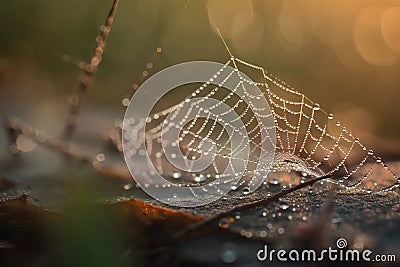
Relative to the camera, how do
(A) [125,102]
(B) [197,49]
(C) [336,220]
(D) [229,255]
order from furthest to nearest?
(B) [197,49], (A) [125,102], (C) [336,220], (D) [229,255]

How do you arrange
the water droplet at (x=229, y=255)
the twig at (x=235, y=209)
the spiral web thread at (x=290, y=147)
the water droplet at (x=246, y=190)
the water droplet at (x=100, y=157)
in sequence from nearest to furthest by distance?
the water droplet at (x=229, y=255) < the twig at (x=235, y=209) < the water droplet at (x=246, y=190) < the spiral web thread at (x=290, y=147) < the water droplet at (x=100, y=157)

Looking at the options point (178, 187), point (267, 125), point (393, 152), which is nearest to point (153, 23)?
point (267, 125)

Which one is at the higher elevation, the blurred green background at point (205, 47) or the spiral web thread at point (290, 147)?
the blurred green background at point (205, 47)

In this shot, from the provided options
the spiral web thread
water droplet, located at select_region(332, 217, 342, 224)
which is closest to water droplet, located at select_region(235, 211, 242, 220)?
water droplet, located at select_region(332, 217, 342, 224)

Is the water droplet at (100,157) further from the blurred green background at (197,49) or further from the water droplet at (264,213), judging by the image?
the water droplet at (264,213)

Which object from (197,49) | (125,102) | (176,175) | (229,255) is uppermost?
(197,49)

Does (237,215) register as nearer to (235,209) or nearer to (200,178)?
(235,209)

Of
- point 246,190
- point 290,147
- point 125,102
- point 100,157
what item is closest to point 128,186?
point 246,190

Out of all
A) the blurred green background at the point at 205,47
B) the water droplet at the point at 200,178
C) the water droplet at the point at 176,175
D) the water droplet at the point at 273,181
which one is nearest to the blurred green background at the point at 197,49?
the blurred green background at the point at 205,47

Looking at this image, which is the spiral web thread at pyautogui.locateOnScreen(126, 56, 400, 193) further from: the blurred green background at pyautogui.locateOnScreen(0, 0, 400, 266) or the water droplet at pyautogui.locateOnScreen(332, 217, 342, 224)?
the blurred green background at pyautogui.locateOnScreen(0, 0, 400, 266)
